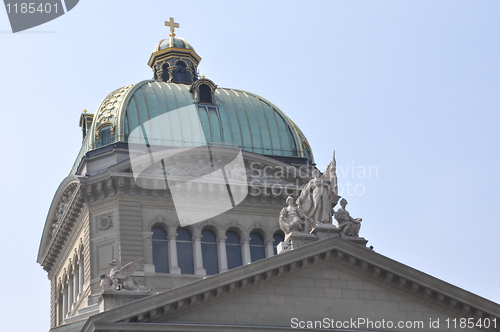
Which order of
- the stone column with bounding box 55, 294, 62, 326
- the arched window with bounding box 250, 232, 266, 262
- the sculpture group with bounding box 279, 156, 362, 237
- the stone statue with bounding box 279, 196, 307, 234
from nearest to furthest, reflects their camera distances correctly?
the stone statue with bounding box 279, 196, 307, 234, the sculpture group with bounding box 279, 156, 362, 237, the arched window with bounding box 250, 232, 266, 262, the stone column with bounding box 55, 294, 62, 326

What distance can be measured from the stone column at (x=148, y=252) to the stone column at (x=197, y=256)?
7.58ft

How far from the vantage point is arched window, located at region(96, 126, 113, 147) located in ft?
191

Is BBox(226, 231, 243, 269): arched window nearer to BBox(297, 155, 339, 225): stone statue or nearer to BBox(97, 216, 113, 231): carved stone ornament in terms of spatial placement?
BBox(97, 216, 113, 231): carved stone ornament

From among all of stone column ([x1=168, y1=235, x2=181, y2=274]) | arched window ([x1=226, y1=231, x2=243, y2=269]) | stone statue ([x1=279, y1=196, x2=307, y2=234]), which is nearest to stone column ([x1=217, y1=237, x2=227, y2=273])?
arched window ([x1=226, y1=231, x2=243, y2=269])

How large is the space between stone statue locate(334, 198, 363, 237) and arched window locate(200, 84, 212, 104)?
2012cm

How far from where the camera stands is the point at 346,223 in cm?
4297

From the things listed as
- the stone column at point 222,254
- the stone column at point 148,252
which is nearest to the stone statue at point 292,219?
the stone column at point 148,252

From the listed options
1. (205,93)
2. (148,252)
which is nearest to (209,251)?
(148,252)

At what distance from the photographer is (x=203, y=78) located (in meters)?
62.2

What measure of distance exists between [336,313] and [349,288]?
1245 millimetres

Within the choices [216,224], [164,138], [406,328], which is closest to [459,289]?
[406,328]

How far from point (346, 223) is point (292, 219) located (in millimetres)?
2185

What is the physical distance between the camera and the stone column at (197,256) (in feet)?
179

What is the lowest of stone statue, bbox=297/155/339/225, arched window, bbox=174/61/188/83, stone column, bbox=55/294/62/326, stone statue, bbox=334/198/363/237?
stone statue, bbox=334/198/363/237
